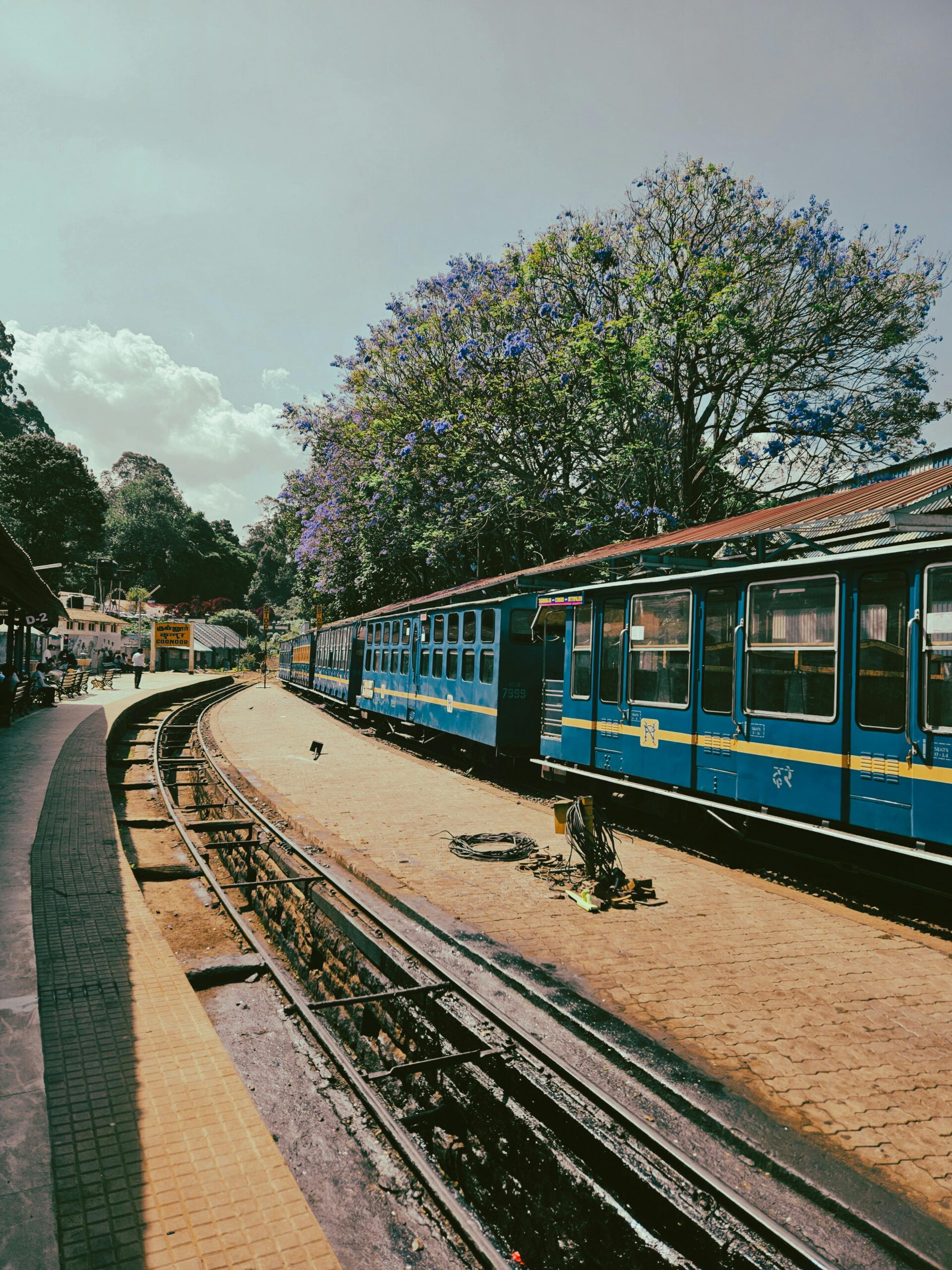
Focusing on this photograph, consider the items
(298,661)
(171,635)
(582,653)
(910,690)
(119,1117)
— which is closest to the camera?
(119,1117)

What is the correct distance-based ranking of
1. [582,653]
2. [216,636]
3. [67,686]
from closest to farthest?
[582,653]
[67,686]
[216,636]

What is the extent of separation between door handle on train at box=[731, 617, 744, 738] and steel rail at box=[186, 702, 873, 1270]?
3.65 metres

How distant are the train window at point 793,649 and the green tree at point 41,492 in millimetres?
53022

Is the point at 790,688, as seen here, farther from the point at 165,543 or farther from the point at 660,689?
the point at 165,543

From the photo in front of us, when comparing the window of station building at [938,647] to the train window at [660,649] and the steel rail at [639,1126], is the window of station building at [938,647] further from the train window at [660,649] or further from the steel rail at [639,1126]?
the steel rail at [639,1126]

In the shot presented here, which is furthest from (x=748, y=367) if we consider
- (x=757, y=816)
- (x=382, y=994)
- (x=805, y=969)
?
(x=382, y=994)

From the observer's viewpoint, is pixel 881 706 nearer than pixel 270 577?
Yes

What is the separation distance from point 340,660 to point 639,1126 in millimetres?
23488

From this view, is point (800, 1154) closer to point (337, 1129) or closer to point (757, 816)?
point (337, 1129)

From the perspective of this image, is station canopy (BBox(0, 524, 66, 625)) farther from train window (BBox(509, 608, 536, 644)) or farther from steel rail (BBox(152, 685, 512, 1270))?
train window (BBox(509, 608, 536, 644))

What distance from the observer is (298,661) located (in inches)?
1549

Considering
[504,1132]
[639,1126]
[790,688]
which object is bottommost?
[504,1132]

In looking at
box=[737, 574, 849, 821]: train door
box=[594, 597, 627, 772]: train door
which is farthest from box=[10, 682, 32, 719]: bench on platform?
box=[737, 574, 849, 821]: train door

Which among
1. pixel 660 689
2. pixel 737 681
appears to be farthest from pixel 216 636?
pixel 737 681
